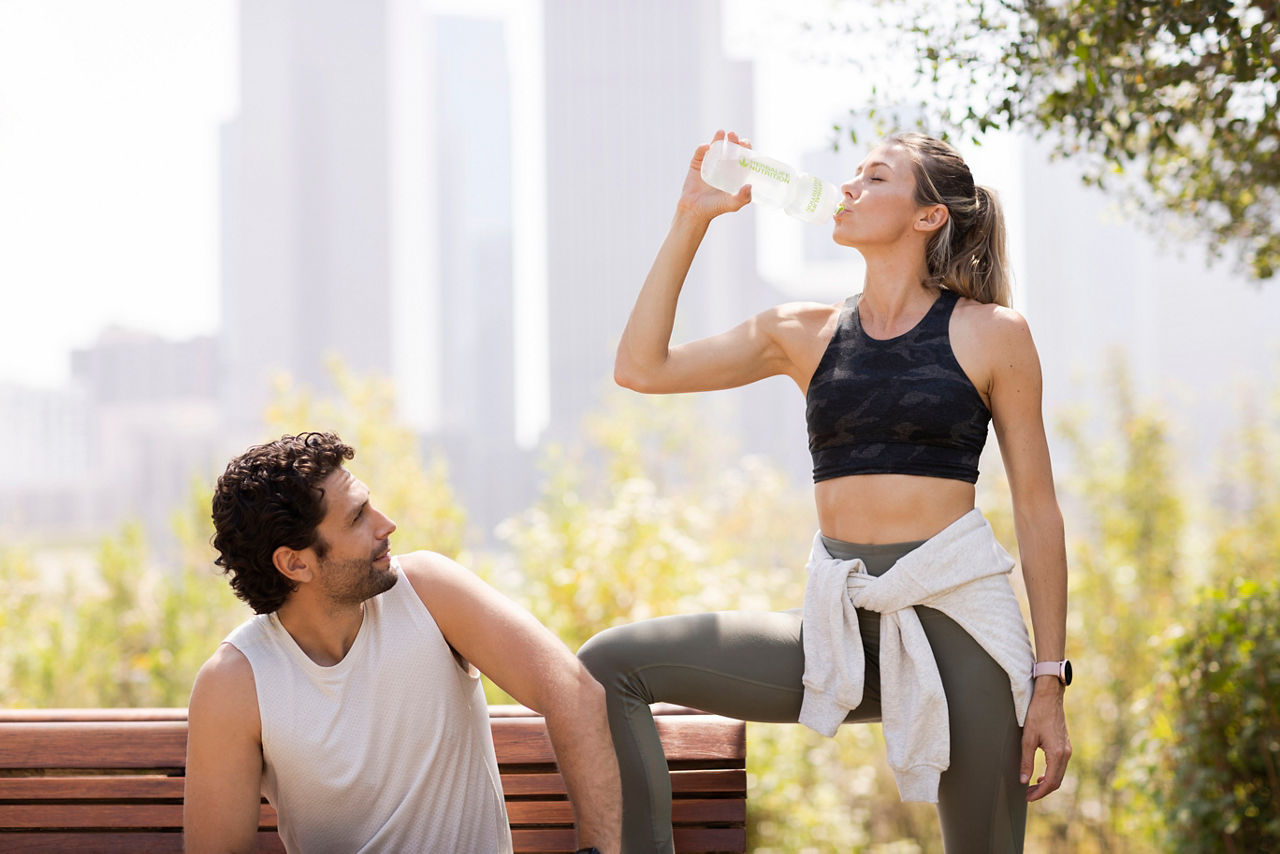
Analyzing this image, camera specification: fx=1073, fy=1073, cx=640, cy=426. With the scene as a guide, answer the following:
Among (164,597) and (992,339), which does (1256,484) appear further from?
(992,339)

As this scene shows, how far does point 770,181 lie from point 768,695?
3.01 feet

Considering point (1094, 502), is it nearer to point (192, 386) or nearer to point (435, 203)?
point (192, 386)

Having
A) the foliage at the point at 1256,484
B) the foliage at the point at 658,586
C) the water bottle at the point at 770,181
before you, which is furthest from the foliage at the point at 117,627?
the foliage at the point at 1256,484

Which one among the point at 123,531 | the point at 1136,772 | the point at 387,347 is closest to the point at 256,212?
the point at 387,347

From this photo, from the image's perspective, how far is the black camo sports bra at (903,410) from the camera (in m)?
1.70

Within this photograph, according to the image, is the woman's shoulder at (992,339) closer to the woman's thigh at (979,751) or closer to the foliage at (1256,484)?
the woman's thigh at (979,751)

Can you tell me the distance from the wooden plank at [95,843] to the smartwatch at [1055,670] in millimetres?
1537

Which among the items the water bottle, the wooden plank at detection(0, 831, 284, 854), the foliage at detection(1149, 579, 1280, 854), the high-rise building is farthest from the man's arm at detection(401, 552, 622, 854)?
the high-rise building

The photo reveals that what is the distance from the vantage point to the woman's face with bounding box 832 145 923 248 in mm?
1820

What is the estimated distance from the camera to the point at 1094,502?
9781 mm

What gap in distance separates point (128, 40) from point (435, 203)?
3140cm

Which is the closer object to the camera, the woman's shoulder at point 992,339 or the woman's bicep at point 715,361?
the woman's shoulder at point 992,339

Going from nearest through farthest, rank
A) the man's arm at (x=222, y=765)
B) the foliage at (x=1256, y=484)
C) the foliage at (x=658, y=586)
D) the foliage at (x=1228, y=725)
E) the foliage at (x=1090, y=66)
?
the man's arm at (x=222, y=765)
the foliage at (x=1090, y=66)
the foliage at (x=1228, y=725)
the foliage at (x=658, y=586)
the foliage at (x=1256, y=484)

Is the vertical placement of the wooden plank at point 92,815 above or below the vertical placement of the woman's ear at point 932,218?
below
